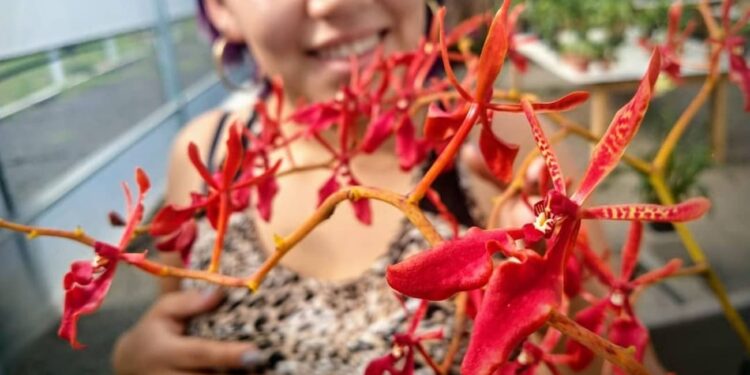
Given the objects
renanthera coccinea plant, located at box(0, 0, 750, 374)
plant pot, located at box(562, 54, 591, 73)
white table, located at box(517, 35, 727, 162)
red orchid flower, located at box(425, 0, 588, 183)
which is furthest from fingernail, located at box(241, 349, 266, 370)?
plant pot, located at box(562, 54, 591, 73)

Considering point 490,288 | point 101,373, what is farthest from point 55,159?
point 490,288

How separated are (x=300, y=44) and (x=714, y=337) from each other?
53 centimetres

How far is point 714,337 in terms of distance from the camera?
66cm

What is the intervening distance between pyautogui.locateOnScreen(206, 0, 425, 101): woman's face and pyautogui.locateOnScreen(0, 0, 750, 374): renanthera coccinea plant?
4.9 inches

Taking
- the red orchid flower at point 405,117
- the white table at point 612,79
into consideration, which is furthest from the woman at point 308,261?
the white table at point 612,79

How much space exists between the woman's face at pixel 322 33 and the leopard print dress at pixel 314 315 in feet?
0.46

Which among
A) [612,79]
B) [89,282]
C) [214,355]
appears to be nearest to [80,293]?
[89,282]

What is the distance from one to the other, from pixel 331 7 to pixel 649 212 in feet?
1.13

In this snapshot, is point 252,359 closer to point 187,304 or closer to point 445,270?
point 187,304

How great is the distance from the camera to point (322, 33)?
453 mm

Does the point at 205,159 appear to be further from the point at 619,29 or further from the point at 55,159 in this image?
the point at 619,29

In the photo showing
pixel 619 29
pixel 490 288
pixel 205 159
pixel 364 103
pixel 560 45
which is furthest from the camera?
pixel 560 45

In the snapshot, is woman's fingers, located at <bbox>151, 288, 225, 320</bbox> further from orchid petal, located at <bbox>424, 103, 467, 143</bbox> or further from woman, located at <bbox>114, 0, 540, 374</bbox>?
orchid petal, located at <bbox>424, 103, 467, 143</bbox>

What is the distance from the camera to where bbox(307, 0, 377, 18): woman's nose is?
16.8 inches
